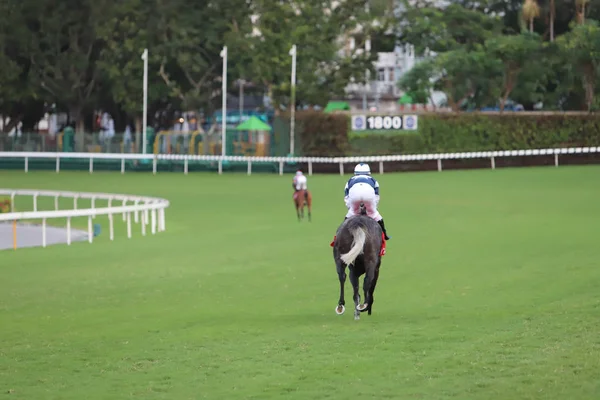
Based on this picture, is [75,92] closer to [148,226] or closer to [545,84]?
[545,84]

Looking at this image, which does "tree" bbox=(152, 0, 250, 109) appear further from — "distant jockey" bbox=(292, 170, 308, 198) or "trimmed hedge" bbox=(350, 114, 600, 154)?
"distant jockey" bbox=(292, 170, 308, 198)

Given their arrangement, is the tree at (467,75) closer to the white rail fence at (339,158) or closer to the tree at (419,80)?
the tree at (419,80)

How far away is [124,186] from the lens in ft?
152

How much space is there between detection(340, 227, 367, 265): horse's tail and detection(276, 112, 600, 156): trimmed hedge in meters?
40.0

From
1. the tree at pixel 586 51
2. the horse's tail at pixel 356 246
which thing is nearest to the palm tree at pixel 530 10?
the tree at pixel 586 51

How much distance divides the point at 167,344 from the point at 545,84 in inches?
2021

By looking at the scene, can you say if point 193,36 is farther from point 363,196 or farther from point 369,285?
point 369,285

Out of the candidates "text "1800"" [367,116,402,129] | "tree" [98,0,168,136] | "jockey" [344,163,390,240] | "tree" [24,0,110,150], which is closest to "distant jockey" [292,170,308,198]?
"jockey" [344,163,390,240]

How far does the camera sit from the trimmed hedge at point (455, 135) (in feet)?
175

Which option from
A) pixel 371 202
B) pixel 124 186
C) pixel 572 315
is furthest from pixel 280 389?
pixel 124 186

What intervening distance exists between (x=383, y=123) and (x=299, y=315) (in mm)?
39628

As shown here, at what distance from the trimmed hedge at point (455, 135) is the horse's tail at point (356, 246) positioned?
131ft

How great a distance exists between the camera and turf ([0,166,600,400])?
1023 centimetres

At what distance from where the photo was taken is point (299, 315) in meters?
14.5
